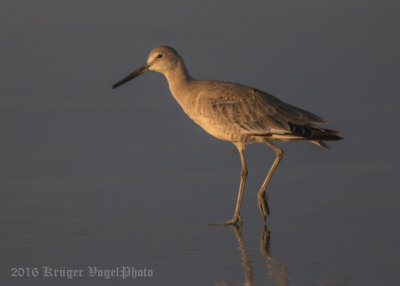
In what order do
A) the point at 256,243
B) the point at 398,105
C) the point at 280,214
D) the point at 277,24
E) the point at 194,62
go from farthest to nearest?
the point at 277,24, the point at 194,62, the point at 398,105, the point at 280,214, the point at 256,243

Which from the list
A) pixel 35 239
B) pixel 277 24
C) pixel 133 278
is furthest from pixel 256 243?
pixel 277 24

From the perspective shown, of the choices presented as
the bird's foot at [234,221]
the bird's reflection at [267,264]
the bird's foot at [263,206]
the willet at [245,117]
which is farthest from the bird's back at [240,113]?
the bird's reflection at [267,264]

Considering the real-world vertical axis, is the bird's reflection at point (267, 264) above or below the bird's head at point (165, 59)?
below

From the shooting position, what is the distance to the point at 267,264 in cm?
791

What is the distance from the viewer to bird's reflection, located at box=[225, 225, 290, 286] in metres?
7.43

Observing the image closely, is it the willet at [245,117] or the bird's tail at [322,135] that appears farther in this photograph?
the willet at [245,117]

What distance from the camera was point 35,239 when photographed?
8.70 metres

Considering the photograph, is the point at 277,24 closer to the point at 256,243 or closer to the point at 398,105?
the point at 398,105

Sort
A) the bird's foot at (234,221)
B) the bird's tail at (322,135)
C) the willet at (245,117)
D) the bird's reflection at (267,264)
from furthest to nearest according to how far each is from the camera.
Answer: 1. the willet at (245,117)
2. the bird's tail at (322,135)
3. the bird's foot at (234,221)
4. the bird's reflection at (267,264)

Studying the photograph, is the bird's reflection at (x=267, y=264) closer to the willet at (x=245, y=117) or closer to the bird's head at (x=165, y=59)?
the willet at (x=245, y=117)

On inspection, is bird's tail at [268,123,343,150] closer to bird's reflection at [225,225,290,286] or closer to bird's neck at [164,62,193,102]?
bird's reflection at [225,225,290,286]

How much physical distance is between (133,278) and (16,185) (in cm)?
337

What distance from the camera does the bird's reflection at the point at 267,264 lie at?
7430mm

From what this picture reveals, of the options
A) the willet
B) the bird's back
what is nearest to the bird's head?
the willet
